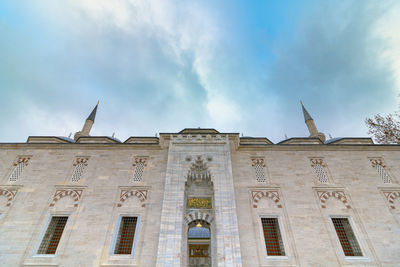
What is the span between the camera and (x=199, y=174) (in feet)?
33.6

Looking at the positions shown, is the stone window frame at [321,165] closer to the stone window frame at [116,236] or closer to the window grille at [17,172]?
the stone window frame at [116,236]

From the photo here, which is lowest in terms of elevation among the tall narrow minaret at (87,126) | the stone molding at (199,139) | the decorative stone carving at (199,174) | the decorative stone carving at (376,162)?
the decorative stone carving at (199,174)

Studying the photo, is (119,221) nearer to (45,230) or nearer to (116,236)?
(116,236)

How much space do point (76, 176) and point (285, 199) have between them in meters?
11.3

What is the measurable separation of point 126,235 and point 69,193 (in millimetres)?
3806

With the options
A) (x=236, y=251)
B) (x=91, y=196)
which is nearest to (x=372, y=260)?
(x=236, y=251)

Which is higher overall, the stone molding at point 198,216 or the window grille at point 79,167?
the window grille at point 79,167

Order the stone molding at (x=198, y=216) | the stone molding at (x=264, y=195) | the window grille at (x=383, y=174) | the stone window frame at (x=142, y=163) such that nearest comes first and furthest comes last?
1. the stone molding at (x=198, y=216)
2. the stone molding at (x=264, y=195)
3. the window grille at (x=383, y=174)
4. the stone window frame at (x=142, y=163)

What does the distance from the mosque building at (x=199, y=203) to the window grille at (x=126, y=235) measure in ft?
0.16

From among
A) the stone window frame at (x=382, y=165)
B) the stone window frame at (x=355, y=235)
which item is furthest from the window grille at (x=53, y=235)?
the stone window frame at (x=382, y=165)

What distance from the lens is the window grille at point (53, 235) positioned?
862 centimetres

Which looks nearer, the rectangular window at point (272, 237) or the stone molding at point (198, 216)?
the rectangular window at point (272, 237)

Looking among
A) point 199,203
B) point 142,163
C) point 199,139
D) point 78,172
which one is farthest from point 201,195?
point 78,172

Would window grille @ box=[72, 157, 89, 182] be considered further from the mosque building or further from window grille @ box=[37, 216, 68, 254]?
window grille @ box=[37, 216, 68, 254]
